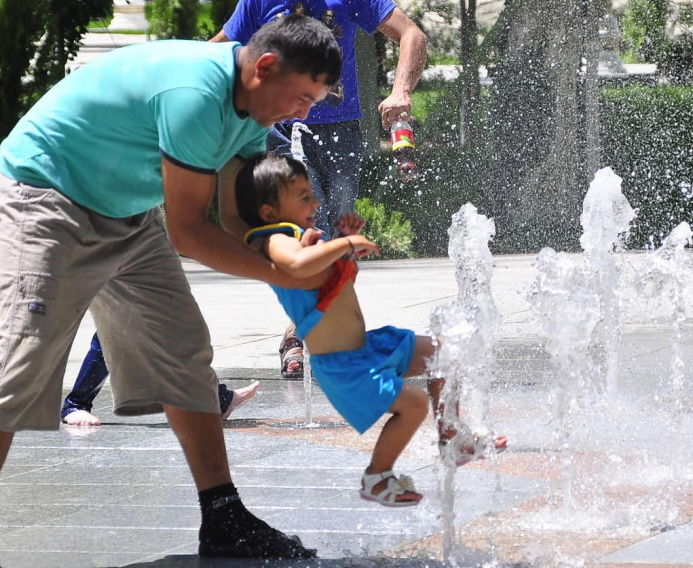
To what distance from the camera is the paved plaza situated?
3.29 metres

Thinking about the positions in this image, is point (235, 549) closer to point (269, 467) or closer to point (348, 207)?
point (269, 467)

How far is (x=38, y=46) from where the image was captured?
13773 mm

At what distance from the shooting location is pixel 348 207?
569 cm

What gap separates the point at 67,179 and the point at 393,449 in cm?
108

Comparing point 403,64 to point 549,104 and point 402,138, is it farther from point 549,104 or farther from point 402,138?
point 549,104

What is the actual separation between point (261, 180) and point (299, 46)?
1.30 feet

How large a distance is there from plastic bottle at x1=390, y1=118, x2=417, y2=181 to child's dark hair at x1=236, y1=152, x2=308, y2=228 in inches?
61.8

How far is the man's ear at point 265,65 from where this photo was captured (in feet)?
10.0

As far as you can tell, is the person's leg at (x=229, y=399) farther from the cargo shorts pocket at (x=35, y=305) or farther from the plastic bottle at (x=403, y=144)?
the cargo shorts pocket at (x=35, y=305)

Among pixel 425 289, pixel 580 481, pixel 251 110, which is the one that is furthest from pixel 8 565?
pixel 425 289

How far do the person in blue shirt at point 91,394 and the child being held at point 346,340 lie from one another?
1.83 metres

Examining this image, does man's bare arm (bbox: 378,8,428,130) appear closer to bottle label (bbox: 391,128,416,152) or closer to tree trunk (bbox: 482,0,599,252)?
bottle label (bbox: 391,128,416,152)

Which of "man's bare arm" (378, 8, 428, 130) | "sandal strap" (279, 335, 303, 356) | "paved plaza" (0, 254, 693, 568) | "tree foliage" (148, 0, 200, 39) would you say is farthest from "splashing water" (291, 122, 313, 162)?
"tree foliage" (148, 0, 200, 39)

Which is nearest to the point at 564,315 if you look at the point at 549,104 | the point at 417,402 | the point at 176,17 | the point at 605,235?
the point at 417,402
